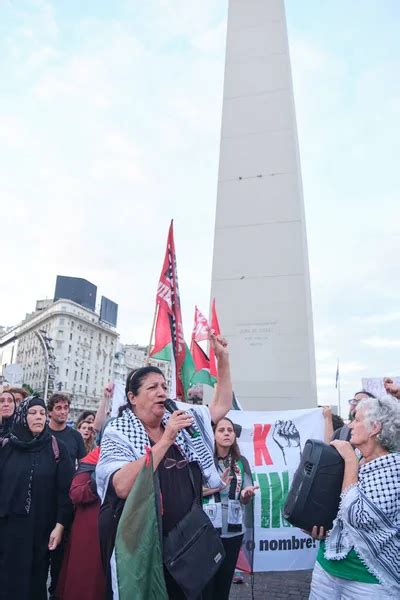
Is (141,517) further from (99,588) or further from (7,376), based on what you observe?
(7,376)

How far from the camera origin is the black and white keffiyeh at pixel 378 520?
2426 millimetres

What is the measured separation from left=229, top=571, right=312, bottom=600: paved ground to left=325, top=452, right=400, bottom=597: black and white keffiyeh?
2.70 meters

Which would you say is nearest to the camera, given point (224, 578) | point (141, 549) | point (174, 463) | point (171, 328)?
point (141, 549)

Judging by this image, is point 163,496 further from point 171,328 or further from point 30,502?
point 171,328

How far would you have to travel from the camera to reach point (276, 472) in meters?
5.27

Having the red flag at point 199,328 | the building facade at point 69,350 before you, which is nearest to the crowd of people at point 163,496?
the red flag at point 199,328

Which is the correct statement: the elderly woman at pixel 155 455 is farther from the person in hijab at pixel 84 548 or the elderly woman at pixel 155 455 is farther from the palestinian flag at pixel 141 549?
the person in hijab at pixel 84 548

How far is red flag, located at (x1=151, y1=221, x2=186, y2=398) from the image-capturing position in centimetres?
689

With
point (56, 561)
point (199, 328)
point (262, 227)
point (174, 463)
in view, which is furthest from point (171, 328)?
point (262, 227)

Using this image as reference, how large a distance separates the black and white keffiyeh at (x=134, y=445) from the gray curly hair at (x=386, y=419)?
0.87 metres

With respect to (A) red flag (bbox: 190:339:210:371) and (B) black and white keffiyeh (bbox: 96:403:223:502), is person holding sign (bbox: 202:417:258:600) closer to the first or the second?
(B) black and white keffiyeh (bbox: 96:403:223:502)

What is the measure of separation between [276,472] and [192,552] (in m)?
3.20

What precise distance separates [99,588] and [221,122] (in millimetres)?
12775

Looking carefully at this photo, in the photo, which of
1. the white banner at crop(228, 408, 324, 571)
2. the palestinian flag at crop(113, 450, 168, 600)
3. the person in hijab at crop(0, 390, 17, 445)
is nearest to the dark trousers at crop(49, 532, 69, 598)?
the person in hijab at crop(0, 390, 17, 445)
